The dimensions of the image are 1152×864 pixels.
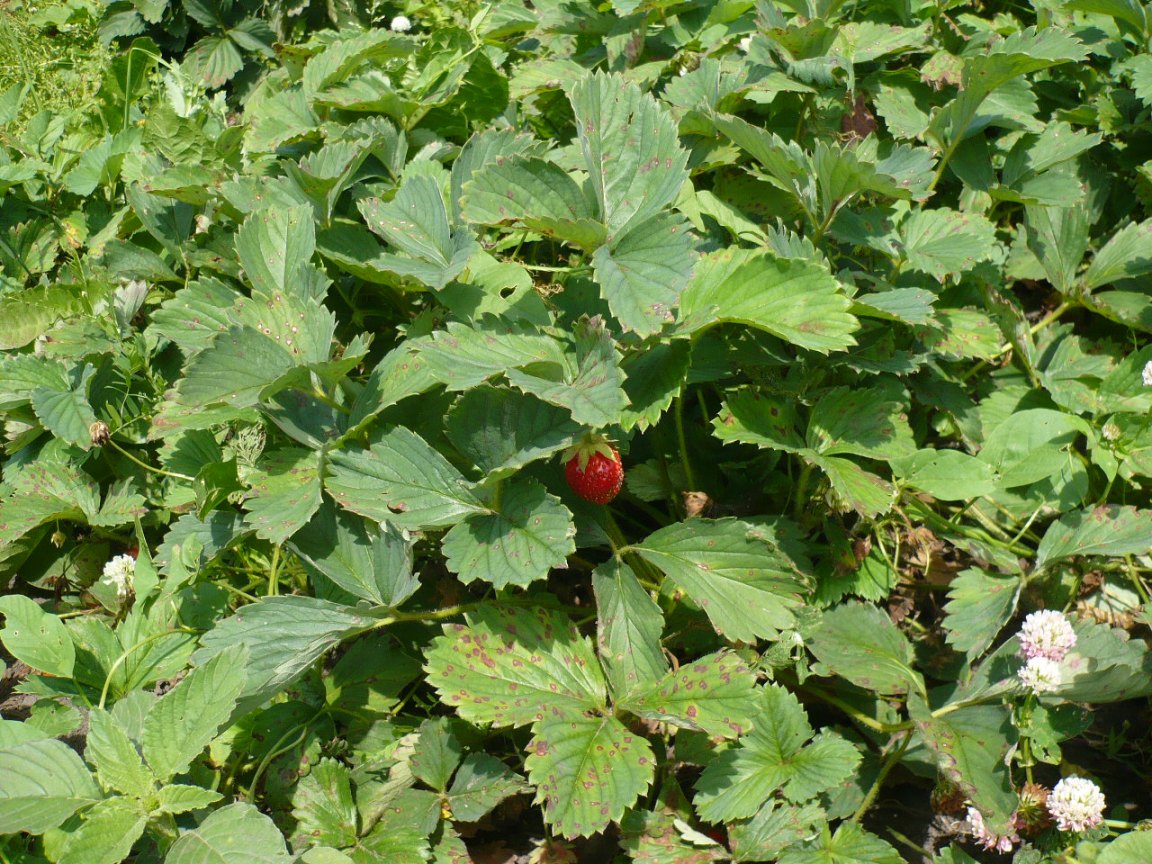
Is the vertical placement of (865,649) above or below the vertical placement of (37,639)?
below

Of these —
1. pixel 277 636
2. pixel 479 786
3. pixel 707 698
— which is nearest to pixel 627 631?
pixel 707 698

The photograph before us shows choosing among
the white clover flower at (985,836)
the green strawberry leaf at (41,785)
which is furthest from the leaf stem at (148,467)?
the white clover flower at (985,836)

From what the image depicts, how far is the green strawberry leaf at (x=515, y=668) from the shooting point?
5.70ft

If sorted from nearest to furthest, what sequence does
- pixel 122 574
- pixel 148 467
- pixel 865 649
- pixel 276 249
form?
pixel 865 649, pixel 276 249, pixel 122 574, pixel 148 467

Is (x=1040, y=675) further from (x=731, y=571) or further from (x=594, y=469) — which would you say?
(x=594, y=469)

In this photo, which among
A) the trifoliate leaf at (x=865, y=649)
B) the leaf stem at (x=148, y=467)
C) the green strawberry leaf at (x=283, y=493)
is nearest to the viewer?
the green strawberry leaf at (x=283, y=493)

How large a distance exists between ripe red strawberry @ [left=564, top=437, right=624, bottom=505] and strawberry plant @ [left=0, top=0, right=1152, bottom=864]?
0.05 ft

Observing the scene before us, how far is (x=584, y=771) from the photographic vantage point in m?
1.66

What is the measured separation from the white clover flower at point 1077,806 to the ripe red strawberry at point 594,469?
932 millimetres

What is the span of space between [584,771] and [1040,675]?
80 cm

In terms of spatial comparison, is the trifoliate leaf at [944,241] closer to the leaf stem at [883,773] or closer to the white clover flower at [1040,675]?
the white clover flower at [1040,675]

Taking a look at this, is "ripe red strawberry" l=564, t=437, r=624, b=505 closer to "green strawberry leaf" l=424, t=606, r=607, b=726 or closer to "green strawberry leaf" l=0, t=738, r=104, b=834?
"green strawberry leaf" l=424, t=606, r=607, b=726

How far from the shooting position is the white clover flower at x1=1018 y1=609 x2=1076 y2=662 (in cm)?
177

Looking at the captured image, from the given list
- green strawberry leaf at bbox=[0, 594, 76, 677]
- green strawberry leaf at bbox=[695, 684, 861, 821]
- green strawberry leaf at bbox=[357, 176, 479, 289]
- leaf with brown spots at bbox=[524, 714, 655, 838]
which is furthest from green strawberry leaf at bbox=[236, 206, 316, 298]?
green strawberry leaf at bbox=[695, 684, 861, 821]
